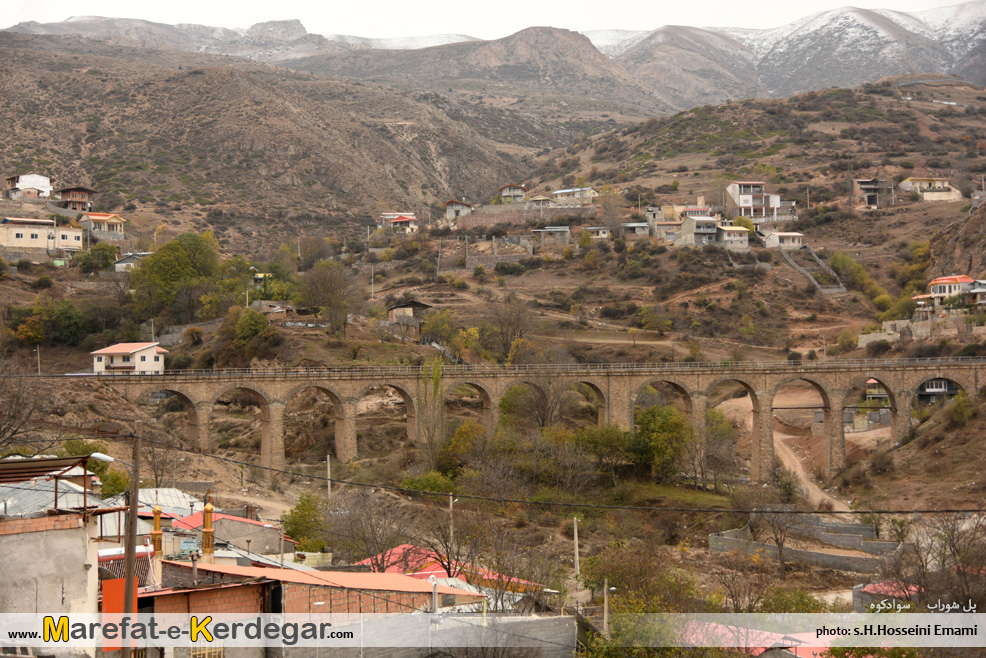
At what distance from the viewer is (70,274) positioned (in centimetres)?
7706

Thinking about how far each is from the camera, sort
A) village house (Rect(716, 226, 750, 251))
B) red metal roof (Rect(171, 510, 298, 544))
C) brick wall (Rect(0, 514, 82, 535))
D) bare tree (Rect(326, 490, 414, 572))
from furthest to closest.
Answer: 1. village house (Rect(716, 226, 750, 251))
2. bare tree (Rect(326, 490, 414, 572))
3. red metal roof (Rect(171, 510, 298, 544))
4. brick wall (Rect(0, 514, 82, 535))

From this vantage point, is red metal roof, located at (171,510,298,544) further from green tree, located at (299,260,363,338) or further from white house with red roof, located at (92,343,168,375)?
green tree, located at (299,260,363,338)

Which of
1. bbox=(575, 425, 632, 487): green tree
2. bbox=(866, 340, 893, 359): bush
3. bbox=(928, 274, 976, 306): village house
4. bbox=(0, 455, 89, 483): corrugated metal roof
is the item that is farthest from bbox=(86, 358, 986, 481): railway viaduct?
bbox=(0, 455, 89, 483): corrugated metal roof

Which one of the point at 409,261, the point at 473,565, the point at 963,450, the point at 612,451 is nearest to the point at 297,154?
the point at 409,261

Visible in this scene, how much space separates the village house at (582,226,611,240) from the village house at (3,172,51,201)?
59444 mm

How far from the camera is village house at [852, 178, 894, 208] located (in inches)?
4277

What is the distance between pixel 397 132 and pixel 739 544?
146 m

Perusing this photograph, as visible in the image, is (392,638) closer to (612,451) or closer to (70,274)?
(612,451)

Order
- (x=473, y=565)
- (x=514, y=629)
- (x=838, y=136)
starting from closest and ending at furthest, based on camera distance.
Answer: (x=514, y=629)
(x=473, y=565)
(x=838, y=136)

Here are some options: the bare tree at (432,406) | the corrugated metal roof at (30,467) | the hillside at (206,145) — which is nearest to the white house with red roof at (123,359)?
the bare tree at (432,406)

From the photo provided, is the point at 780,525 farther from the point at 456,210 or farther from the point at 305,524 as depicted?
the point at 456,210

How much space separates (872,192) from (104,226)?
86.3m

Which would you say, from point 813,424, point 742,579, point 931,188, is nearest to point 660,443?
point 742,579

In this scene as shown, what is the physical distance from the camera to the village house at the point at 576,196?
113863 mm
